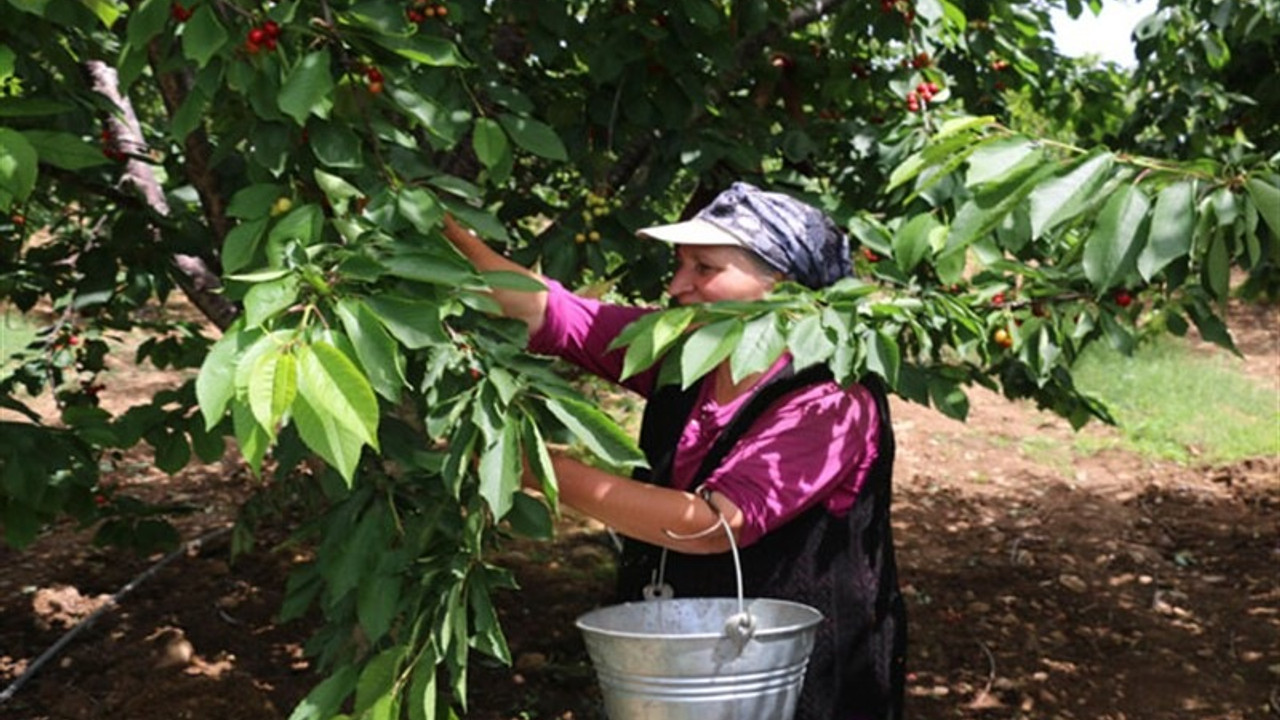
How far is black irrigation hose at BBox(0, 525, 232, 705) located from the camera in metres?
4.36

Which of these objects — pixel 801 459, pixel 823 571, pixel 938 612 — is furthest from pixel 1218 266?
pixel 938 612

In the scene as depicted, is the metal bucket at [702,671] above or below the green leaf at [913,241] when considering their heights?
below

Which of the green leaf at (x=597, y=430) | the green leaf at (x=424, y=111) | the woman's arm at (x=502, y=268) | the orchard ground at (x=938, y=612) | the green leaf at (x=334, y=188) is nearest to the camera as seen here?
the green leaf at (x=597, y=430)

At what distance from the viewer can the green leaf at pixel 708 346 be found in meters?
1.85

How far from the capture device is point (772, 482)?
2148mm

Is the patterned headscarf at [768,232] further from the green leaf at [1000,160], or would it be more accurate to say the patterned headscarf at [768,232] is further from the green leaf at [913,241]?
the green leaf at [1000,160]

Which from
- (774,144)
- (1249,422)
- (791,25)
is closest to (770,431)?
(774,144)

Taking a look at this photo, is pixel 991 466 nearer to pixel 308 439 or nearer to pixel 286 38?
pixel 286 38

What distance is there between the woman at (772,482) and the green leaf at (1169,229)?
62 centimetres

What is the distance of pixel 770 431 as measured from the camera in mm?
2207

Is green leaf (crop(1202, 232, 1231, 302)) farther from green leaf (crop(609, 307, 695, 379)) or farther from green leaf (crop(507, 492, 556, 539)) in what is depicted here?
green leaf (crop(507, 492, 556, 539))

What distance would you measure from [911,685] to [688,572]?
8.91ft

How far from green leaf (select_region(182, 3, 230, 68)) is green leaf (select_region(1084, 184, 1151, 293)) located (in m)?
1.17

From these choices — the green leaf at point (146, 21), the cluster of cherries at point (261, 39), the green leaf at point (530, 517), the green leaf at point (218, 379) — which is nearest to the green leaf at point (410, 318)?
the green leaf at point (218, 379)
